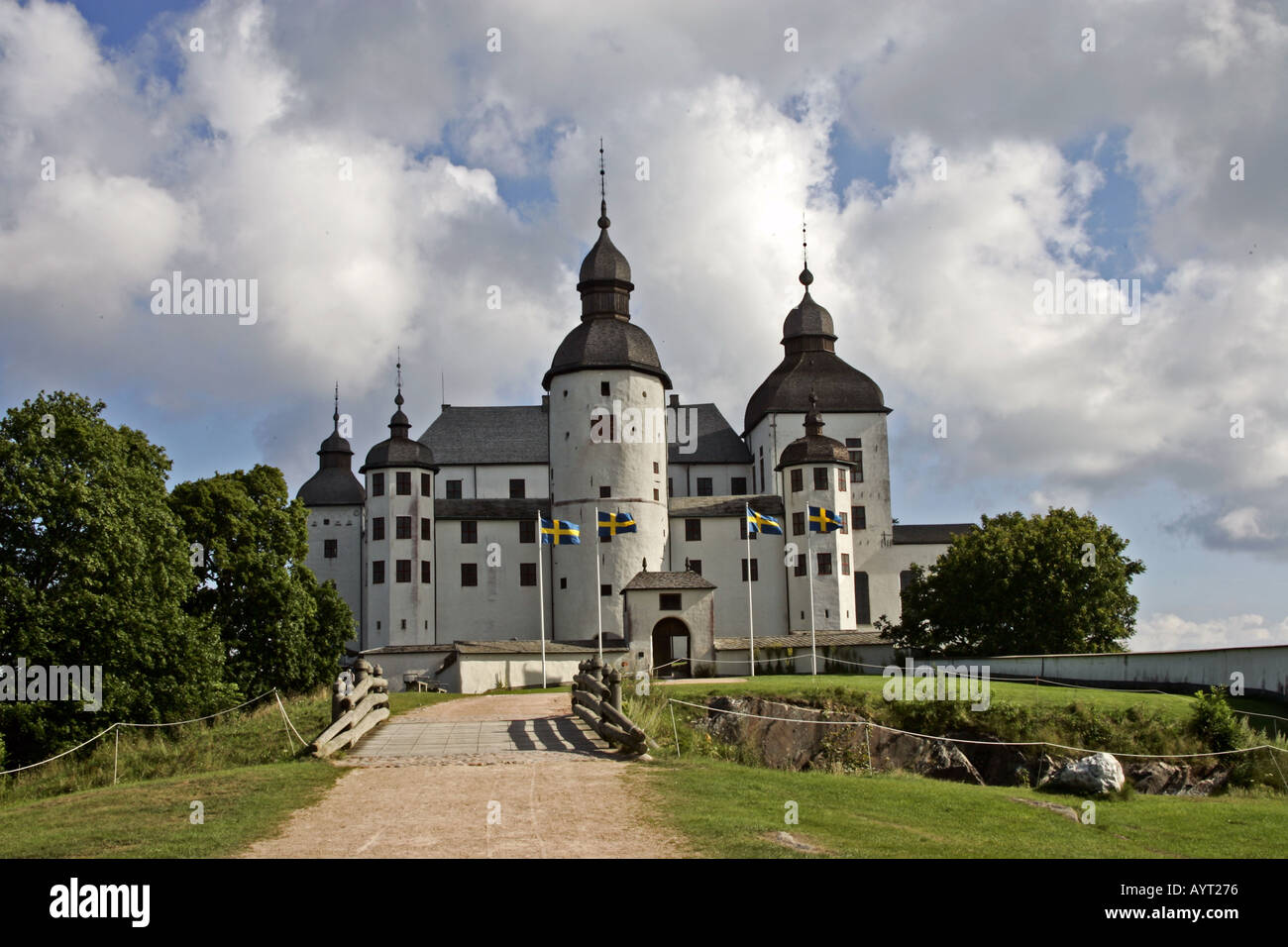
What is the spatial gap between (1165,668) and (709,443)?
3966 centimetres

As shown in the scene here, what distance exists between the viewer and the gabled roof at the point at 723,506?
6084 centimetres

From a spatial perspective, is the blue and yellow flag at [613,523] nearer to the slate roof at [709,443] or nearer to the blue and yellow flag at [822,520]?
the blue and yellow flag at [822,520]

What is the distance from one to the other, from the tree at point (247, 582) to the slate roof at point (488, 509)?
1602 cm

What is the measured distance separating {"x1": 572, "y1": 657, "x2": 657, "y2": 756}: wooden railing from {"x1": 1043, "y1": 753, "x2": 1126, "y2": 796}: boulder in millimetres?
6353

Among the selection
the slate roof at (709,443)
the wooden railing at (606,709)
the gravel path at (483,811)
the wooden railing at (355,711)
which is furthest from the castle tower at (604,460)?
the gravel path at (483,811)

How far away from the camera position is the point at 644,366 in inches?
2334

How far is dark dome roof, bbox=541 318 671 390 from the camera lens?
58.8m

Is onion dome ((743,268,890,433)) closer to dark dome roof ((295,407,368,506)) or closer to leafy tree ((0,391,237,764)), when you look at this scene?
dark dome roof ((295,407,368,506))

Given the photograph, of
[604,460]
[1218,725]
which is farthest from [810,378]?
[1218,725]

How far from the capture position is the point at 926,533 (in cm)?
6588

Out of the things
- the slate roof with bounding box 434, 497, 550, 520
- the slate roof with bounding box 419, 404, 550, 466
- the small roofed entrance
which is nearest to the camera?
the small roofed entrance

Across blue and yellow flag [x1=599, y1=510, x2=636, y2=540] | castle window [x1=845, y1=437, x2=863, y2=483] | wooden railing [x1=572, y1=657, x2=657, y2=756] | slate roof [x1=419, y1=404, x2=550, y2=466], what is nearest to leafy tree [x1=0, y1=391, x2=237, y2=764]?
wooden railing [x1=572, y1=657, x2=657, y2=756]

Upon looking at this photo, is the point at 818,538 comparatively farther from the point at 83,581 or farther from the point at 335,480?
the point at 83,581
